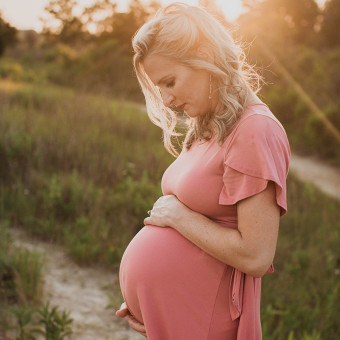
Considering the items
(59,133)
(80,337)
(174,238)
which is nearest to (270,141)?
(174,238)

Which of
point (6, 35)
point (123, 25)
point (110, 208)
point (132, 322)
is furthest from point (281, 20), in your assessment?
point (6, 35)

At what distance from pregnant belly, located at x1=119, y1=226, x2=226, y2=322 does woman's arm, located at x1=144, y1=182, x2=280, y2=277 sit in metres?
0.08

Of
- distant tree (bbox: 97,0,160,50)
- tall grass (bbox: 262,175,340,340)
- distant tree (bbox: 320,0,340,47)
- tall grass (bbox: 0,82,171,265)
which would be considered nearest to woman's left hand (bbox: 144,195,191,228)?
tall grass (bbox: 262,175,340,340)

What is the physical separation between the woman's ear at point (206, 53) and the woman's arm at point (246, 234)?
535 mm

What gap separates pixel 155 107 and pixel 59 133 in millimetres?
4578

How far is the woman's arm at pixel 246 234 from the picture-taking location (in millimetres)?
1406

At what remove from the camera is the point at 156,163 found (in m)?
6.31

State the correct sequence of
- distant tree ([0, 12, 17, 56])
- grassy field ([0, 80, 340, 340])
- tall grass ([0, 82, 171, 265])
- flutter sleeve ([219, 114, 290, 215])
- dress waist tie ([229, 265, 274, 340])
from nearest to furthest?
flutter sleeve ([219, 114, 290, 215]) < dress waist tie ([229, 265, 274, 340]) < grassy field ([0, 80, 340, 340]) < tall grass ([0, 82, 171, 265]) < distant tree ([0, 12, 17, 56])

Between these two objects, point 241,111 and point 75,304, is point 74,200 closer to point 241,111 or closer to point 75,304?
point 75,304

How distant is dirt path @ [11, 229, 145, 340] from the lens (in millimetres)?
3334

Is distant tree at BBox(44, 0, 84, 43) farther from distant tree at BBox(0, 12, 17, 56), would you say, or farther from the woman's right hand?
the woman's right hand

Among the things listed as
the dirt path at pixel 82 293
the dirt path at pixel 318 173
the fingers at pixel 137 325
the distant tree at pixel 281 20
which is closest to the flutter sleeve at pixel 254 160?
the fingers at pixel 137 325

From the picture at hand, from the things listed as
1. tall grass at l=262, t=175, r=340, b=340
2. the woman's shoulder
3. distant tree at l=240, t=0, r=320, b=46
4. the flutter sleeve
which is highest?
distant tree at l=240, t=0, r=320, b=46

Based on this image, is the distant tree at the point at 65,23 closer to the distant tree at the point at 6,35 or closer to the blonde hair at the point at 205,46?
the distant tree at the point at 6,35
